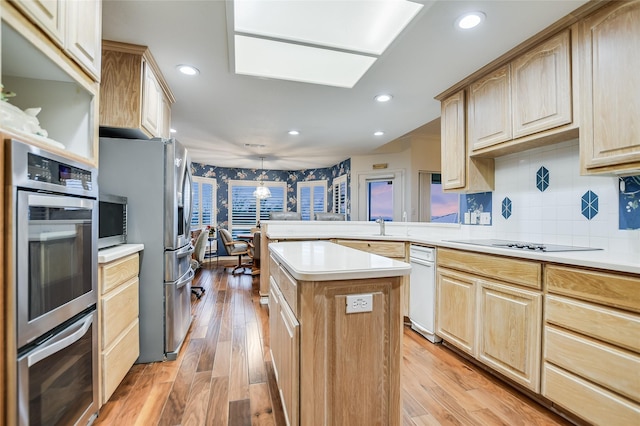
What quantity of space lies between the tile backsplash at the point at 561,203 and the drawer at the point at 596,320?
0.69 meters

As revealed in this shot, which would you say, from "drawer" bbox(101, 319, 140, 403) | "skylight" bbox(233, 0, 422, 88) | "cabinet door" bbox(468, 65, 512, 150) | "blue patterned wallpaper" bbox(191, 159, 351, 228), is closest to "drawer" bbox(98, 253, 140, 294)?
"drawer" bbox(101, 319, 140, 403)

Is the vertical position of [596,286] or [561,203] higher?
[561,203]

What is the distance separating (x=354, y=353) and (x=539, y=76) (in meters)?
2.24

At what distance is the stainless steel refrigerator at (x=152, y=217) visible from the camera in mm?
2043

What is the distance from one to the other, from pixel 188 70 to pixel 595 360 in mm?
3370

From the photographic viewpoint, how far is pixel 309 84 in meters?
2.77

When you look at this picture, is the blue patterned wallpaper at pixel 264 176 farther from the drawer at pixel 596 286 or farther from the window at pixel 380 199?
the drawer at pixel 596 286

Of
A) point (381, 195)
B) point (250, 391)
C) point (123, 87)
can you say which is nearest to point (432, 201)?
point (381, 195)

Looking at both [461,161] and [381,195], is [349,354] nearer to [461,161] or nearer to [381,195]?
[461,161]

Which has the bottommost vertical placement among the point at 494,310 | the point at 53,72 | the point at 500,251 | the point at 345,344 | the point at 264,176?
the point at 494,310

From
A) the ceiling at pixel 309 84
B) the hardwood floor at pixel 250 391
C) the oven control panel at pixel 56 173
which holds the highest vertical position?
the ceiling at pixel 309 84

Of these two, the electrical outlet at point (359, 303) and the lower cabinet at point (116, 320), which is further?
the lower cabinet at point (116, 320)

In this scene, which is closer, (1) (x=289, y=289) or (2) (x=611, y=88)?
(1) (x=289, y=289)

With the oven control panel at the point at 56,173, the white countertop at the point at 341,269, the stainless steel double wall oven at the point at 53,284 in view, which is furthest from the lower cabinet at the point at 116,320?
the white countertop at the point at 341,269
